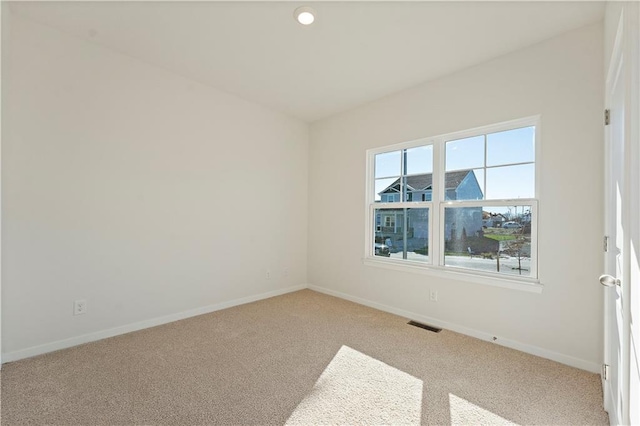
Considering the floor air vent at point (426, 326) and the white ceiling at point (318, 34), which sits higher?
the white ceiling at point (318, 34)

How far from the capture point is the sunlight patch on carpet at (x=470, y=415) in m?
1.66

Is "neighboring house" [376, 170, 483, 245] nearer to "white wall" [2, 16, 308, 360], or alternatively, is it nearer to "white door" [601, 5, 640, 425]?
"white door" [601, 5, 640, 425]

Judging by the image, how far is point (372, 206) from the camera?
12.7ft

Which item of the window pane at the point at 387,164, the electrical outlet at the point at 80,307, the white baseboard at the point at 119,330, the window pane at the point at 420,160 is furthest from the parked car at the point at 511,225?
the electrical outlet at the point at 80,307

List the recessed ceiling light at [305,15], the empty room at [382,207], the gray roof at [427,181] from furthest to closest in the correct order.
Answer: the gray roof at [427,181]
the recessed ceiling light at [305,15]
the empty room at [382,207]

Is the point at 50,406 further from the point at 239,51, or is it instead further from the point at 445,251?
the point at 445,251

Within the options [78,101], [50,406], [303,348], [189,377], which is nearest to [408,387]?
[303,348]

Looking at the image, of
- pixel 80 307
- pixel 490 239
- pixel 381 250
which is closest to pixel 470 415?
pixel 490 239

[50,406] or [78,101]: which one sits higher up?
[78,101]

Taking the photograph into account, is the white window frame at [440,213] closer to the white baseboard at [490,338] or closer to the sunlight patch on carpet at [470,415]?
the white baseboard at [490,338]

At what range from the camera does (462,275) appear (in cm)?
293

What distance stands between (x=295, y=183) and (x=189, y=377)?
2963 millimetres

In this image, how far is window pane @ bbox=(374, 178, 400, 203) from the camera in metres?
3.66

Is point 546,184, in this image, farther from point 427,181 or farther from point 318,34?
point 318,34
